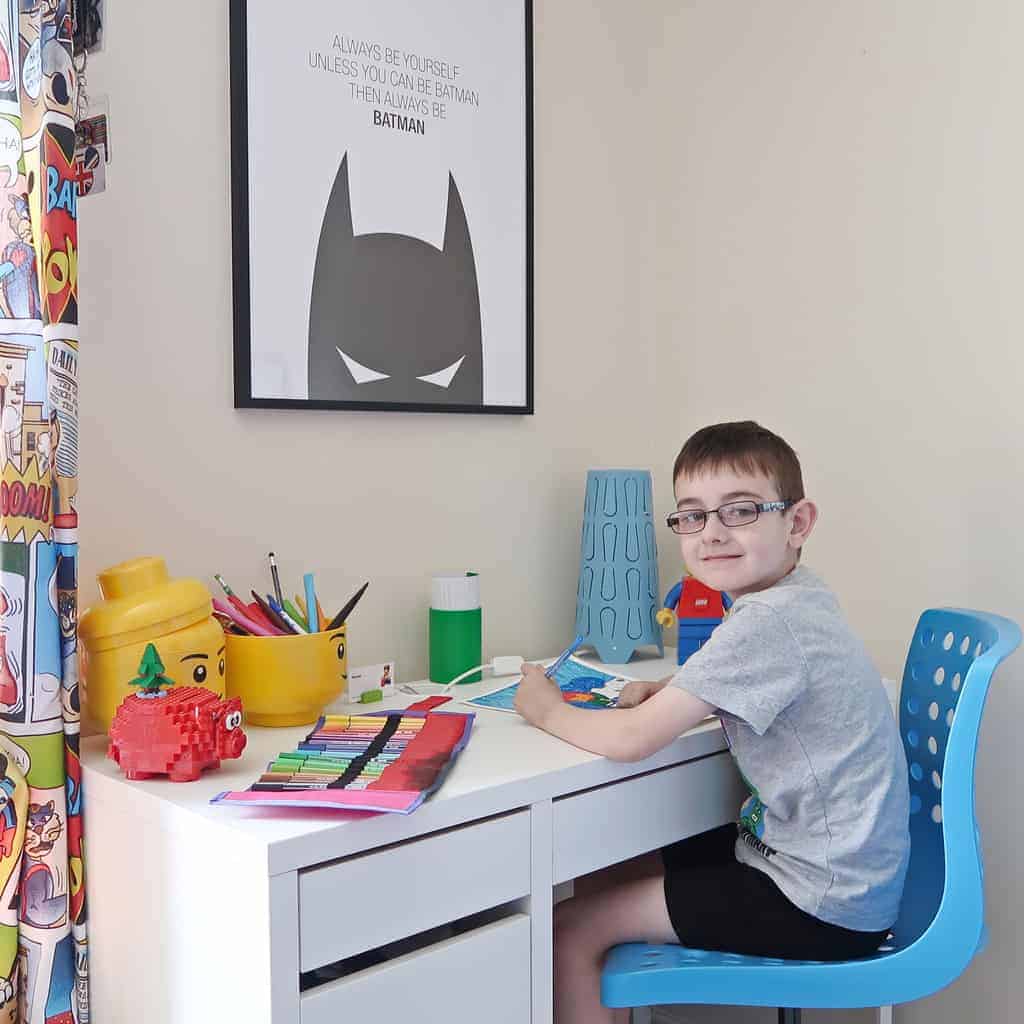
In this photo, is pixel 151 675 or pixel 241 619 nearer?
pixel 151 675

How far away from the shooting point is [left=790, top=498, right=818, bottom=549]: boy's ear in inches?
55.7

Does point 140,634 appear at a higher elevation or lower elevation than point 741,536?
lower

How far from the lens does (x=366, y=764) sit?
3.72ft

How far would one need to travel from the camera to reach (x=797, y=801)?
1.30 metres

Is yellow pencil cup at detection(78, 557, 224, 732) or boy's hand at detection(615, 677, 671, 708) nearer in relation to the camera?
yellow pencil cup at detection(78, 557, 224, 732)

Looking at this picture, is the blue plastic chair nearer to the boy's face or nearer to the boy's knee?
the boy's knee

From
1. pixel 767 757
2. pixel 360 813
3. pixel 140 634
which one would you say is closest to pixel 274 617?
pixel 140 634

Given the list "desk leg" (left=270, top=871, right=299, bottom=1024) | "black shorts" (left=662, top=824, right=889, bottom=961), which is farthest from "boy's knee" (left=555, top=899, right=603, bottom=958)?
"desk leg" (left=270, top=871, right=299, bottom=1024)

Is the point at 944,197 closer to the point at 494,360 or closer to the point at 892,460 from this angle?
the point at 892,460

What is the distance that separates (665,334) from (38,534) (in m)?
1.30

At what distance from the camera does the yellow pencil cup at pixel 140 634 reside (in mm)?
1228

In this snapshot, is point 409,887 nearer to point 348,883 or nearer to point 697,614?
point 348,883

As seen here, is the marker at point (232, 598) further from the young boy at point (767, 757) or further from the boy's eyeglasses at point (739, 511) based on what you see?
the boy's eyeglasses at point (739, 511)

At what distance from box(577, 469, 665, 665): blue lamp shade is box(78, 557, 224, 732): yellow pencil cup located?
730 millimetres
